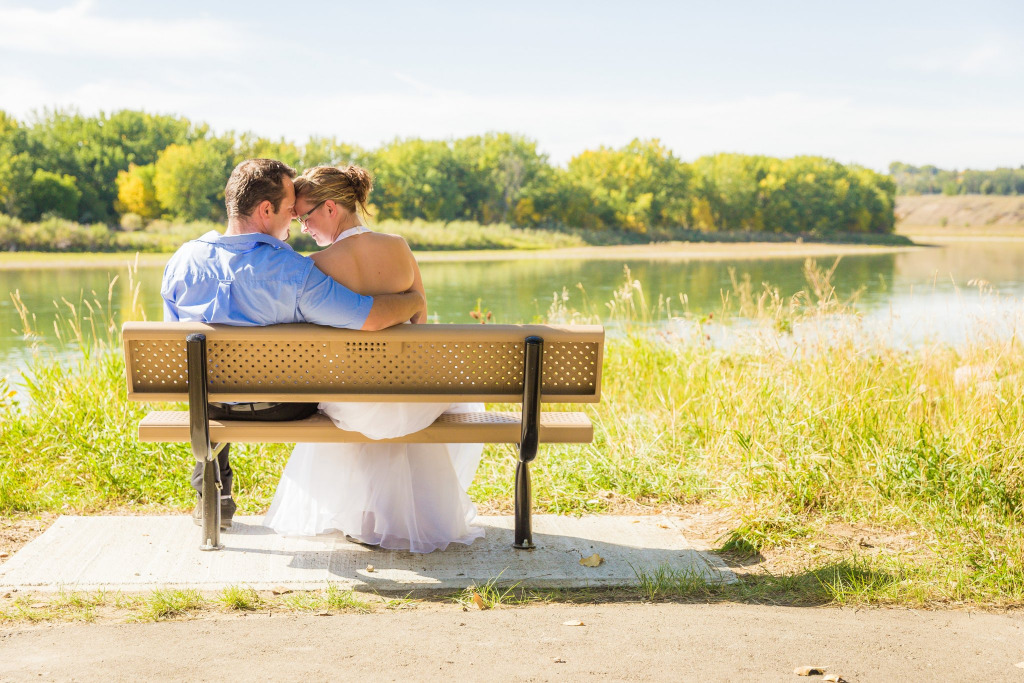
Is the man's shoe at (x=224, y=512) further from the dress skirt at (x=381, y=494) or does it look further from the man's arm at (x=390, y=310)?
the man's arm at (x=390, y=310)

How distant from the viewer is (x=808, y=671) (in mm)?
2457

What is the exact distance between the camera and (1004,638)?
2.78 meters

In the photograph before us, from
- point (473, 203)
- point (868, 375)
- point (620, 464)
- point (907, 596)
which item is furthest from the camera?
point (473, 203)

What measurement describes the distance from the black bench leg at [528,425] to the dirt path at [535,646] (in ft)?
1.93

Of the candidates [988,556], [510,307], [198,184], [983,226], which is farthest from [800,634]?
[983,226]

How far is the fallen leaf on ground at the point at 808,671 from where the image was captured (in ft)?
8.03

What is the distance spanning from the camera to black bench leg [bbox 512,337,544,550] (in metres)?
3.22

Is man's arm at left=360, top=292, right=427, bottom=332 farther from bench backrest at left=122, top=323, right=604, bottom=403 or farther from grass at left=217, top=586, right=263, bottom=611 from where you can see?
grass at left=217, top=586, right=263, bottom=611

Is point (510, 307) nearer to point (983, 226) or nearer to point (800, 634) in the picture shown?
point (800, 634)

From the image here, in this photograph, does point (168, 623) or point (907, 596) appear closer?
point (168, 623)

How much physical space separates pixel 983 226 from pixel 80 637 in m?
137

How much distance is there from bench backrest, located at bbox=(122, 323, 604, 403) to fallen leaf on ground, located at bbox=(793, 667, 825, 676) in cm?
119

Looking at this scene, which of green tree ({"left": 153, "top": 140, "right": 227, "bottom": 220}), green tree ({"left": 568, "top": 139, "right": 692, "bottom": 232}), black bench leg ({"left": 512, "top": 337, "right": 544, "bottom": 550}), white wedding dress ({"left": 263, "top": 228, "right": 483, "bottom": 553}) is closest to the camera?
black bench leg ({"left": 512, "top": 337, "right": 544, "bottom": 550})

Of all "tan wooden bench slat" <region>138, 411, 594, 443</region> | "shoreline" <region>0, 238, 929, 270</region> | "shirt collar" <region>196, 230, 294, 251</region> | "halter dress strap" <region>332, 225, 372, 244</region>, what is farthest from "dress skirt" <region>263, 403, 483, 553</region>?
"shoreline" <region>0, 238, 929, 270</region>
